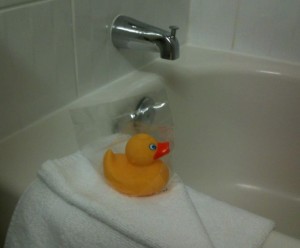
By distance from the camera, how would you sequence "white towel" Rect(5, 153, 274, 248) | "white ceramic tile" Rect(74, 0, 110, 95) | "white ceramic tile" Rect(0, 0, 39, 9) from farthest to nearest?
1. "white ceramic tile" Rect(74, 0, 110, 95)
2. "white ceramic tile" Rect(0, 0, 39, 9)
3. "white towel" Rect(5, 153, 274, 248)

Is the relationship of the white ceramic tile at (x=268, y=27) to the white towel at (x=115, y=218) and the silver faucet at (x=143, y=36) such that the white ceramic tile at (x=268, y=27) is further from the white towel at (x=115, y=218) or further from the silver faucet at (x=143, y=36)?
the white towel at (x=115, y=218)

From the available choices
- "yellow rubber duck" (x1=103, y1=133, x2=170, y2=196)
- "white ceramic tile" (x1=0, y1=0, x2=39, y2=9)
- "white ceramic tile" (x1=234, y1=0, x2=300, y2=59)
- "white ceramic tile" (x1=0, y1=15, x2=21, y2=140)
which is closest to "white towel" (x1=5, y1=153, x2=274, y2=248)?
"yellow rubber duck" (x1=103, y1=133, x2=170, y2=196)

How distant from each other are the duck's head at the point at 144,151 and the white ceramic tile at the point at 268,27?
2.14ft

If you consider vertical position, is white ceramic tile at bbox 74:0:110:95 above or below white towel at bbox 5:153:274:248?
above

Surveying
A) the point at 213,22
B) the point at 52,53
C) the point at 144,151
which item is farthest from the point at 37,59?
the point at 213,22

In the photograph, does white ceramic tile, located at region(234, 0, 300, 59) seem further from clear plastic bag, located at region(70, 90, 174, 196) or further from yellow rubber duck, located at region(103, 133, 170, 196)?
yellow rubber duck, located at region(103, 133, 170, 196)

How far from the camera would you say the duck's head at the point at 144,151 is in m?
0.49

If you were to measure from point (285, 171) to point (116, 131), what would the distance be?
57 cm

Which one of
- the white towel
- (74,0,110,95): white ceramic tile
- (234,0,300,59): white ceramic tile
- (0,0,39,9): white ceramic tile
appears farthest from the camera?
(234,0,300,59): white ceramic tile

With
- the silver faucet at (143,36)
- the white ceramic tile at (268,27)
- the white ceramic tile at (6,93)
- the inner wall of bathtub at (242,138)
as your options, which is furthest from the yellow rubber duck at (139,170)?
the white ceramic tile at (268,27)

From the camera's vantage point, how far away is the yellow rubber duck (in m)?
0.49

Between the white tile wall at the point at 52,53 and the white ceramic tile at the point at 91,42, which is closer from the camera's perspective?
the white tile wall at the point at 52,53

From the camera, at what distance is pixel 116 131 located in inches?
28.9

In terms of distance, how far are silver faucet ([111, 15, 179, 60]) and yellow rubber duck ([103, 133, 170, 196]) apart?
0.32 metres
